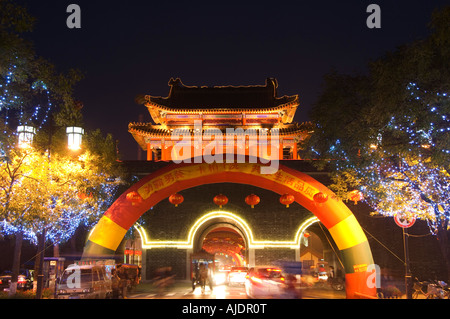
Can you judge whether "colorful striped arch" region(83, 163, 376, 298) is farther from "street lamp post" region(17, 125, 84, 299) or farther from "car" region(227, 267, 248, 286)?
"car" region(227, 267, 248, 286)

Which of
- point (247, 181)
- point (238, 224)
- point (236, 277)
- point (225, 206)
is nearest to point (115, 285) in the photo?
point (247, 181)

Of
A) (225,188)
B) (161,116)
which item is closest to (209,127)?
(161,116)

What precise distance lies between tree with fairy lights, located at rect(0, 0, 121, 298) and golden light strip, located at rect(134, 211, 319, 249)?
5.52m

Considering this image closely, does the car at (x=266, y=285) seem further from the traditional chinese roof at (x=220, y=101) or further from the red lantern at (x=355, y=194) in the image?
the traditional chinese roof at (x=220, y=101)

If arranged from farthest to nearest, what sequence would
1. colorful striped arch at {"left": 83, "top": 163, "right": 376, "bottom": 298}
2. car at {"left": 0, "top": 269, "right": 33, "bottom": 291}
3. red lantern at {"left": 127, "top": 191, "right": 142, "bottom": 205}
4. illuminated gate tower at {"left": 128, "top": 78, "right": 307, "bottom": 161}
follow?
illuminated gate tower at {"left": 128, "top": 78, "right": 307, "bottom": 161} → car at {"left": 0, "top": 269, "right": 33, "bottom": 291} → red lantern at {"left": 127, "top": 191, "right": 142, "bottom": 205} → colorful striped arch at {"left": 83, "top": 163, "right": 376, "bottom": 298}

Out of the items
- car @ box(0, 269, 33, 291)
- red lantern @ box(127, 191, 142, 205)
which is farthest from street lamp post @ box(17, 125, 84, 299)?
car @ box(0, 269, 33, 291)

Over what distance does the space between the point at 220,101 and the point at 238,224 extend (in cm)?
1135

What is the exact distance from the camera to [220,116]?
104 ft

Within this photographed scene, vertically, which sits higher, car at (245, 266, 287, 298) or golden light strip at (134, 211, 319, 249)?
golden light strip at (134, 211, 319, 249)

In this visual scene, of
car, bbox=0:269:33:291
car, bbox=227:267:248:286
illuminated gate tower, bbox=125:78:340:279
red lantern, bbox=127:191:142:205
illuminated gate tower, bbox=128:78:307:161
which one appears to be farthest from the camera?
illuminated gate tower, bbox=128:78:307:161

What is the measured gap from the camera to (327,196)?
16.5 metres

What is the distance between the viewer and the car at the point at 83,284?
42.0 feet

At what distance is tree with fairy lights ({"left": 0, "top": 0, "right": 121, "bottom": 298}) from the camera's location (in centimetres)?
1060

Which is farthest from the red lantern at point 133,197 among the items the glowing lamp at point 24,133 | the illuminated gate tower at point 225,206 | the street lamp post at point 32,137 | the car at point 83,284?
the illuminated gate tower at point 225,206
